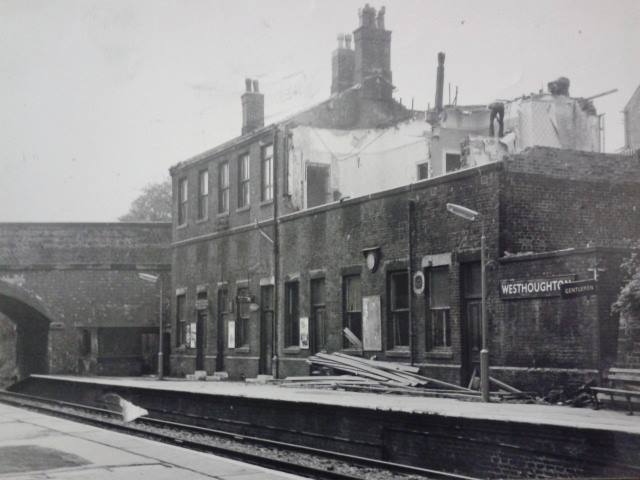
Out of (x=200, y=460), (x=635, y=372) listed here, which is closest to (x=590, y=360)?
(x=635, y=372)

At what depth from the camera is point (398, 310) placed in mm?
19328

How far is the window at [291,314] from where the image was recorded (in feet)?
78.6

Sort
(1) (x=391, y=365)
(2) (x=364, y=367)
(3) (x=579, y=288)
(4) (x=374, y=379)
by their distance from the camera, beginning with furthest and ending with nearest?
(2) (x=364, y=367) → (1) (x=391, y=365) → (4) (x=374, y=379) → (3) (x=579, y=288)

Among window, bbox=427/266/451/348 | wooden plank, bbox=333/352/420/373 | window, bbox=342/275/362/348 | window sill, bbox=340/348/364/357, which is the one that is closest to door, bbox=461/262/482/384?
window, bbox=427/266/451/348

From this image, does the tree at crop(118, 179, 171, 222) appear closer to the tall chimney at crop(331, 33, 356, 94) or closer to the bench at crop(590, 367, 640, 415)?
the tall chimney at crop(331, 33, 356, 94)

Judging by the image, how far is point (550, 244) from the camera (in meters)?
16.9

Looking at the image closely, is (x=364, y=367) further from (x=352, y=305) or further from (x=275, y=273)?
(x=275, y=273)

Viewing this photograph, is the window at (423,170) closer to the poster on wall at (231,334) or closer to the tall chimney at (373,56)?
the tall chimney at (373,56)

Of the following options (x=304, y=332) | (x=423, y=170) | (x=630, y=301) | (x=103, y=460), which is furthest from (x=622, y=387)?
(x=423, y=170)

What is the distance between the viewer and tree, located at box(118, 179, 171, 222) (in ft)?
196

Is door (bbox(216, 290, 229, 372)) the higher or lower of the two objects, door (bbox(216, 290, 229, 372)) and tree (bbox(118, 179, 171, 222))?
the lower

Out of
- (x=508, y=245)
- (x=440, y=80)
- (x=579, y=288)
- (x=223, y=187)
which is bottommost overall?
(x=579, y=288)

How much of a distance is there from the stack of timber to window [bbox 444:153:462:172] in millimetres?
6400

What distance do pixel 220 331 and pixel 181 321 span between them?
13.5 feet
